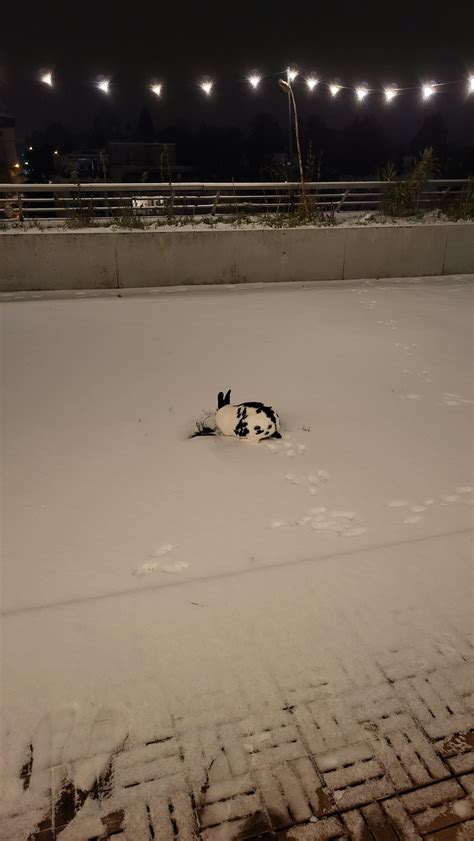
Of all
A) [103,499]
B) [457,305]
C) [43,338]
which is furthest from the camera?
[457,305]

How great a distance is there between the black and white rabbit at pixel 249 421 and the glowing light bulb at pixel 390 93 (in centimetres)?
1321

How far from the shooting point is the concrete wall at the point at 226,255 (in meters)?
8.34

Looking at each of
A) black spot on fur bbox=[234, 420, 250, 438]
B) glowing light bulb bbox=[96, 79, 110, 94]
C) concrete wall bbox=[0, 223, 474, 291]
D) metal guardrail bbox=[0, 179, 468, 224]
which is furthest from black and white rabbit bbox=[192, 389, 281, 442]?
glowing light bulb bbox=[96, 79, 110, 94]

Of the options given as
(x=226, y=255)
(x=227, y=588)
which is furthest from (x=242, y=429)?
(x=226, y=255)

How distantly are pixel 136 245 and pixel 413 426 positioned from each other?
6.10 meters

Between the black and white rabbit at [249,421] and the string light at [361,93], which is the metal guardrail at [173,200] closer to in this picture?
the string light at [361,93]

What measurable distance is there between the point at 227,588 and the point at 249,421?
162cm

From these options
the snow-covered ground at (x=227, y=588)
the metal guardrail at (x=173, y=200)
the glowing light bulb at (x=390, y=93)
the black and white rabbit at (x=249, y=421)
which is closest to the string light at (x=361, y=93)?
the glowing light bulb at (x=390, y=93)

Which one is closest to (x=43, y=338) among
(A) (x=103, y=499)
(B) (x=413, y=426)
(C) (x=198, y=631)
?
(A) (x=103, y=499)

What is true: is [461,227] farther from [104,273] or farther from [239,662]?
[239,662]

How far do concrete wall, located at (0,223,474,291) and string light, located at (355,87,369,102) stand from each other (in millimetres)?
6167

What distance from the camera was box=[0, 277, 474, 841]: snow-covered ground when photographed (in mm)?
1877

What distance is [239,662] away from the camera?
2219 millimetres

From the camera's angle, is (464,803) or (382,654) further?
(382,654)
